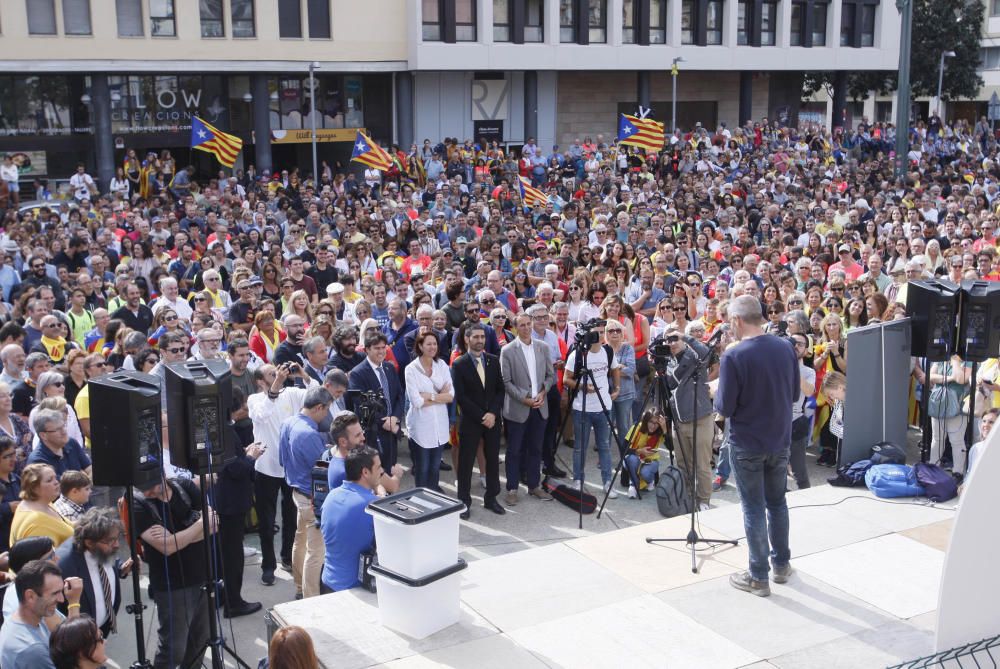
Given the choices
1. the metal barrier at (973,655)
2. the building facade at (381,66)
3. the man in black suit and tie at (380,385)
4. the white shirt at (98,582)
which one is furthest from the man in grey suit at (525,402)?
the building facade at (381,66)

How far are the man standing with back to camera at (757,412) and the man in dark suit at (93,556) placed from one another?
3.51m

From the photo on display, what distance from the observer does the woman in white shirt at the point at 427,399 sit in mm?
8969

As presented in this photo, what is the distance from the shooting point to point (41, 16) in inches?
1104

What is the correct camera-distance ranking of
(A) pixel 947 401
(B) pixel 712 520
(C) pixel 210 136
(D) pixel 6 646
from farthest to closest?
(C) pixel 210 136 < (A) pixel 947 401 < (B) pixel 712 520 < (D) pixel 6 646

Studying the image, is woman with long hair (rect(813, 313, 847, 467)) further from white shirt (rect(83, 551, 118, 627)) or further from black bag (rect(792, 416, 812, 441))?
white shirt (rect(83, 551, 118, 627))

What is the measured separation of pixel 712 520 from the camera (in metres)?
7.46

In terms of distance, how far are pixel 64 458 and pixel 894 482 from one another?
596 cm

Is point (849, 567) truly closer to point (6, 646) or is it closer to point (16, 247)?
point (6, 646)

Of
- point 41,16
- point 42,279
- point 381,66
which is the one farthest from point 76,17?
point 42,279

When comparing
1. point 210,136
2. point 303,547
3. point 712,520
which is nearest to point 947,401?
point 712,520

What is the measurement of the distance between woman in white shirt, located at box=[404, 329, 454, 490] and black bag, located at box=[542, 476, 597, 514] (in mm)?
1195

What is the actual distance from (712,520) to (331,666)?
3.08 metres

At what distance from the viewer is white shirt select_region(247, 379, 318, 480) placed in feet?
26.8

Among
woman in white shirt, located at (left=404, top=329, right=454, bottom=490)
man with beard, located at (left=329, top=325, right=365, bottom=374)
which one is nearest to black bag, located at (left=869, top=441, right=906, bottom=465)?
woman in white shirt, located at (left=404, top=329, right=454, bottom=490)
